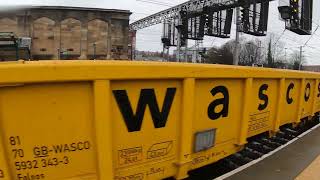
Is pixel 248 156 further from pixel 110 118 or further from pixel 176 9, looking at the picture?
pixel 176 9

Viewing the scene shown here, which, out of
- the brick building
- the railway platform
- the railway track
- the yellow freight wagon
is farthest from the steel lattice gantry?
the yellow freight wagon

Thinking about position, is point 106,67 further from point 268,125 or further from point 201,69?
point 268,125

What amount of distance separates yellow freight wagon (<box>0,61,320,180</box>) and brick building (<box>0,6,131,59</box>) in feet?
236

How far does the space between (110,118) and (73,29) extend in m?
77.8

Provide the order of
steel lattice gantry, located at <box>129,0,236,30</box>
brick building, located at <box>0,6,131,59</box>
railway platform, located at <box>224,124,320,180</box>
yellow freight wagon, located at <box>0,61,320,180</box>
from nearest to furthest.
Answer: yellow freight wagon, located at <box>0,61,320,180</box>
railway platform, located at <box>224,124,320,180</box>
steel lattice gantry, located at <box>129,0,236,30</box>
brick building, located at <box>0,6,131,59</box>

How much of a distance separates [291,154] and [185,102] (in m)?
3.46

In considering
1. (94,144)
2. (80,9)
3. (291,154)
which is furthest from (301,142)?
(80,9)

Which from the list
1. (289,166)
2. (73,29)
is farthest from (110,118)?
(73,29)

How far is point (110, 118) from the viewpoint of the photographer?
12.0ft

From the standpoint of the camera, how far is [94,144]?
3.67m

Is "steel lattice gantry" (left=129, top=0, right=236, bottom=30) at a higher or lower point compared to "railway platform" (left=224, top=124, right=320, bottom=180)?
higher

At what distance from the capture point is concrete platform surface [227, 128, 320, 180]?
5699 millimetres

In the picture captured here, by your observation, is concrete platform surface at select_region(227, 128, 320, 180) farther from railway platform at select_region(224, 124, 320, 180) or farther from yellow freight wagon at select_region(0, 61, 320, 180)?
yellow freight wagon at select_region(0, 61, 320, 180)

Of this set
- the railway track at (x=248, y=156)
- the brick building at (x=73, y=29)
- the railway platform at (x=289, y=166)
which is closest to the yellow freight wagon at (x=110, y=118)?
the railway track at (x=248, y=156)
